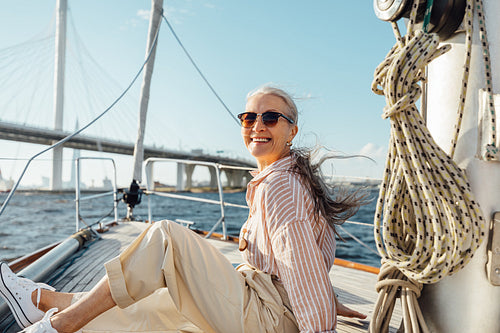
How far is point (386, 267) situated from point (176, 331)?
2.28 feet

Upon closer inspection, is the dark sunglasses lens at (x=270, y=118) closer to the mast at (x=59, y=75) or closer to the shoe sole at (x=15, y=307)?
the shoe sole at (x=15, y=307)

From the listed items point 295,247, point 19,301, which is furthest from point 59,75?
point 295,247

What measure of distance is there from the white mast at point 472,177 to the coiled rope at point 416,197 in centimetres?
4

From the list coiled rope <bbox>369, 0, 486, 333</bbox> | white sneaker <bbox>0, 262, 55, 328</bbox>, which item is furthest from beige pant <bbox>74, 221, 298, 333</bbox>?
coiled rope <bbox>369, 0, 486, 333</bbox>

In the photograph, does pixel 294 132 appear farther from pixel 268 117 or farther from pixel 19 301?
pixel 19 301

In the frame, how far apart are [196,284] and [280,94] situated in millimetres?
661

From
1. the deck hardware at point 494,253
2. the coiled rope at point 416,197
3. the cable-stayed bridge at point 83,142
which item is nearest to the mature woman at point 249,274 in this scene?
the coiled rope at point 416,197

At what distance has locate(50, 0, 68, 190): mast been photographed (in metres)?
20.1

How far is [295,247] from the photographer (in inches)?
36.1

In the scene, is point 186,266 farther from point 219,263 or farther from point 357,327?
point 357,327

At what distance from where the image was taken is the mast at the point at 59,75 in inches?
790

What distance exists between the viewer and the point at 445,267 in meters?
0.76

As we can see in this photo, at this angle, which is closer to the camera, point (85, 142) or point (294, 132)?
point (294, 132)

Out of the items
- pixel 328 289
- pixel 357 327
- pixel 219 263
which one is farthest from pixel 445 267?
pixel 357 327
